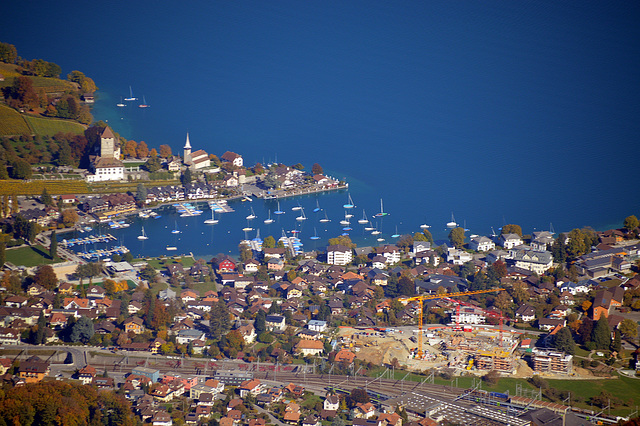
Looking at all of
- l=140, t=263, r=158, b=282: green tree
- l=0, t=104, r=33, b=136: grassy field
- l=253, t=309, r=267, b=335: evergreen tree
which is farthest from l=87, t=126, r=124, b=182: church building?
l=253, t=309, r=267, b=335: evergreen tree

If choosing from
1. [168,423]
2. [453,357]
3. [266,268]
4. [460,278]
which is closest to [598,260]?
[460,278]

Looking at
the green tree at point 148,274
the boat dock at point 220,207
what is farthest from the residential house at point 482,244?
the green tree at point 148,274

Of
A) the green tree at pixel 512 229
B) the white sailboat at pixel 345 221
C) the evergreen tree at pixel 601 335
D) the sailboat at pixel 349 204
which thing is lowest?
the evergreen tree at pixel 601 335

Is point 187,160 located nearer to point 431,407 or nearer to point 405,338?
point 405,338

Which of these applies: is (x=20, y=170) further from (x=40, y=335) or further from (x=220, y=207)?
(x=40, y=335)

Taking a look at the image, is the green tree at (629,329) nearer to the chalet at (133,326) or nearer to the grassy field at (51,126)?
the chalet at (133,326)
